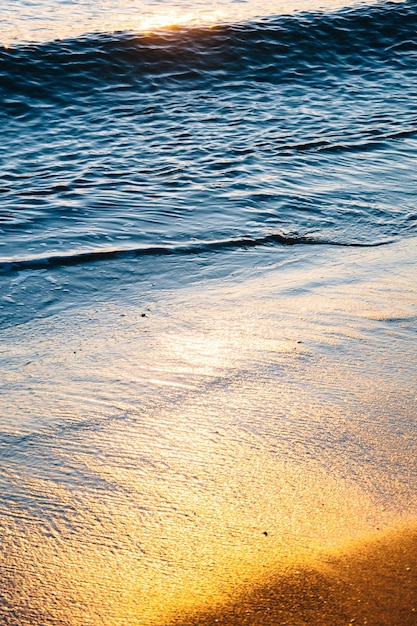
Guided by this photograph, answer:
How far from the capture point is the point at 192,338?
12.1 ft

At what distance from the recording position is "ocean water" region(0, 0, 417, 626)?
2.18 meters

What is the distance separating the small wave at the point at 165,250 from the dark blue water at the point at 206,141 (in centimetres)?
2

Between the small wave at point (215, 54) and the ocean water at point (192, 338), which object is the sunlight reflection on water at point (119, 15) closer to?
the small wave at point (215, 54)

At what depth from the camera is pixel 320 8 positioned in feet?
44.1

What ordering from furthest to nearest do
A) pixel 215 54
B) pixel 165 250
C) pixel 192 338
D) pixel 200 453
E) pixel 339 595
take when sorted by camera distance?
pixel 215 54 < pixel 165 250 < pixel 192 338 < pixel 200 453 < pixel 339 595

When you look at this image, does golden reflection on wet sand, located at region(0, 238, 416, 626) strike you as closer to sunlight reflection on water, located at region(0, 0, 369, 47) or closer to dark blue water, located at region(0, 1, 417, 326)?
dark blue water, located at region(0, 1, 417, 326)

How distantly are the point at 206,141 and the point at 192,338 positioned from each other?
177 inches

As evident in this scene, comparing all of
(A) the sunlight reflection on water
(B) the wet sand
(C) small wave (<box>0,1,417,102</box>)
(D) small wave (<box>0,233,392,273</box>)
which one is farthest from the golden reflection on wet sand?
(A) the sunlight reflection on water

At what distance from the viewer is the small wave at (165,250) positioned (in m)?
4.81

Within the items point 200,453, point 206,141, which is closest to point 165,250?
point 200,453

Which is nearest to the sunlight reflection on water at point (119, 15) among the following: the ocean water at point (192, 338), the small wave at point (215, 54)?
the small wave at point (215, 54)

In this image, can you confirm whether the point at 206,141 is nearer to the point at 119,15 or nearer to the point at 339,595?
the point at 119,15

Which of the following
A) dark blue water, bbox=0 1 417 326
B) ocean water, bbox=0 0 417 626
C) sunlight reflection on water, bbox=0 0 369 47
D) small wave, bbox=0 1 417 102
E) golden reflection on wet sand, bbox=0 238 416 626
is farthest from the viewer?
sunlight reflection on water, bbox=0 0 369 47

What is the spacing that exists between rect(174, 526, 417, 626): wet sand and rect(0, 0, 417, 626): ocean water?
7 centimetres
